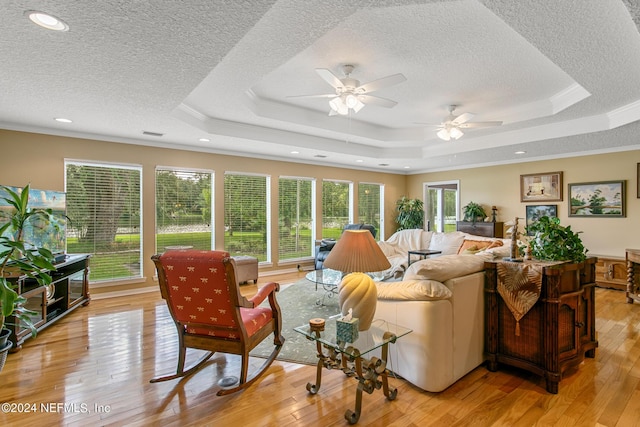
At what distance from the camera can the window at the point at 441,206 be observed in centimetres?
887

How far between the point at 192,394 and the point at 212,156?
14.6 feet

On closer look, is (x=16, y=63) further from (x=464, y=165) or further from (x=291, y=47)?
(x=464, y=165)

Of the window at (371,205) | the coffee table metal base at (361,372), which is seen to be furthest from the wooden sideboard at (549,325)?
the window at (371,205)

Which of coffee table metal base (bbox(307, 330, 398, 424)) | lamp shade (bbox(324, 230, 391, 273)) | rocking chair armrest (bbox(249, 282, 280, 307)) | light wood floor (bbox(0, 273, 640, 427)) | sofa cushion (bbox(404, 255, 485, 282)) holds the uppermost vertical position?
lamp shade (bbox(324, 230, 391, 273))

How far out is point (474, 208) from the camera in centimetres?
735

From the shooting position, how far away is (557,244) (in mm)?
2652

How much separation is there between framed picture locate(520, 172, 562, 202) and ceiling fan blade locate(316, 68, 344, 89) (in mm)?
5651

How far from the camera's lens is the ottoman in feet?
18.5

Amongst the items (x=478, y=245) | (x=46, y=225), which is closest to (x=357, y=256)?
(x=478, y=245)

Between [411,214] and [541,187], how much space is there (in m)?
3.02

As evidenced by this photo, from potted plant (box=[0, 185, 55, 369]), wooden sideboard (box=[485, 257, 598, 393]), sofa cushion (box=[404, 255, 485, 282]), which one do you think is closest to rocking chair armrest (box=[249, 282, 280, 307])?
sofa cushion (box=[404, 255, 485, 282])

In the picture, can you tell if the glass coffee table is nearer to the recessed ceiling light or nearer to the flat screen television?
the recessed ceiling light

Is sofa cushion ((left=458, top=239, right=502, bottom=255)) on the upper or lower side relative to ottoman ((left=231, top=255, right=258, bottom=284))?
upper

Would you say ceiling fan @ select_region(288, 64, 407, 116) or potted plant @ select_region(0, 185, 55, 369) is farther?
ceiling fan @ select_region(288, 64, 407, 116)
